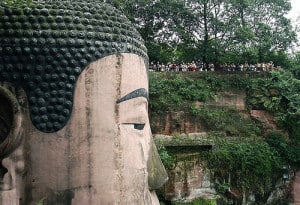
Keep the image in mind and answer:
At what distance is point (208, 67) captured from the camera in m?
18.3

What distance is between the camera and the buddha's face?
3.68 meters

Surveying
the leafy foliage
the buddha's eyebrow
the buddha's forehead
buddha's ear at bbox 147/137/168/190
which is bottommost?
the leafy foliage

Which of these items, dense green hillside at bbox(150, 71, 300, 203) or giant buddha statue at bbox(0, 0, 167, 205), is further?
dense green hillside at bbox(150, 71, 300, 203)

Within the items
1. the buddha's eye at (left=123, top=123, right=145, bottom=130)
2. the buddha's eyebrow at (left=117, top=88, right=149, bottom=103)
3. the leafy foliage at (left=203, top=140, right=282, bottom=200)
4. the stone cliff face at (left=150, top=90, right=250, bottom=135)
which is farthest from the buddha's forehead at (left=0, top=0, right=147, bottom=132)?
the stone cliff face at (left=150, top=90, right=250, bottom=135)

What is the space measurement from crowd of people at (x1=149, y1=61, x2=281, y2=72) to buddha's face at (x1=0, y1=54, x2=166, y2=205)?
14.0 m

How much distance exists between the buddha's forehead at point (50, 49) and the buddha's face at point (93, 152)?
0.28 feet

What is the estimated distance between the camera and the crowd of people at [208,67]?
17.7m

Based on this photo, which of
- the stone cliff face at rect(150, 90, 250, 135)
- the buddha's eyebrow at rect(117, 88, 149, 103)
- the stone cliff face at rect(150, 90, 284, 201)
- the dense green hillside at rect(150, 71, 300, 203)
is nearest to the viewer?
the buddha's eyebrow at rect(117, 88, 149, 103)

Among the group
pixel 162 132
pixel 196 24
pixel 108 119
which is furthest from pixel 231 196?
pixel 108 119

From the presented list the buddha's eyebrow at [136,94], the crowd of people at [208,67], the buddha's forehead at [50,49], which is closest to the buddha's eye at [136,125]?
the buddha's eyebrow at [136,94]

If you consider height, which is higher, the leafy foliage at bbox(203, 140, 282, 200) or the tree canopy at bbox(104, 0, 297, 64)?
the tree canopy at bbox(104, 0, 297, 64)

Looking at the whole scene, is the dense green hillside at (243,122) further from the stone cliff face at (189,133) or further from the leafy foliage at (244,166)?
the stone cliff face at (189,133)

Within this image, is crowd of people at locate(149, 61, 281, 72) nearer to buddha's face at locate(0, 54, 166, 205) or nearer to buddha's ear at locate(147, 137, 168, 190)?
buddha's ear at locate(147, 137, 168, 190)

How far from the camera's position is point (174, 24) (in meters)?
18.1
